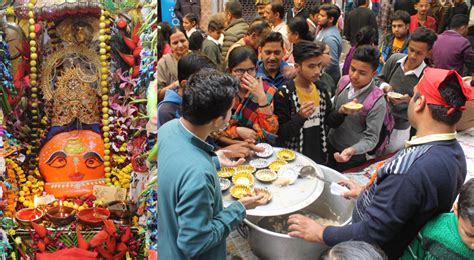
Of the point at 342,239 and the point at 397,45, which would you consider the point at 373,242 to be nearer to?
the point at 342,239

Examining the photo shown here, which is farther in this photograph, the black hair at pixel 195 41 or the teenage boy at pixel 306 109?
the black hair at pixel 195 41

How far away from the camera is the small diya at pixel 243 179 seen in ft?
6.98

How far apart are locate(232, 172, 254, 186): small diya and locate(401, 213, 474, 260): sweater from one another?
818 mm

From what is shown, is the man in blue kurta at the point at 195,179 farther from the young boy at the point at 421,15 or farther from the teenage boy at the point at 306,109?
the young boy at the point at 421,15

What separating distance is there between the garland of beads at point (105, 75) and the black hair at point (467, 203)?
5.37 ft

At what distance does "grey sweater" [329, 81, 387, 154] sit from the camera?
269cm

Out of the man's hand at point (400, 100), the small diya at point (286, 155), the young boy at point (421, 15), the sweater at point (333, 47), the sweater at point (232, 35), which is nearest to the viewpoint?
the small diya at point (286, 155)

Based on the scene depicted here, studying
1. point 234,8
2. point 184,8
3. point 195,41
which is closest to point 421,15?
point 234,8

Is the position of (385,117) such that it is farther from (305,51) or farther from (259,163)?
(259,163)

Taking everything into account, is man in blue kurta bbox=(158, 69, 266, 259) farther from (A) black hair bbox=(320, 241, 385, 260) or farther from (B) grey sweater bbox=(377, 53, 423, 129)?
(B) grey sweater bbox=(377, 53, 423, 129)

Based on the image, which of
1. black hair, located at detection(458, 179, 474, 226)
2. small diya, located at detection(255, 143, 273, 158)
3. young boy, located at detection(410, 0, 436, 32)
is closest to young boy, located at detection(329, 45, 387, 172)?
small diya, located at detection(255, 143, 273, 158)

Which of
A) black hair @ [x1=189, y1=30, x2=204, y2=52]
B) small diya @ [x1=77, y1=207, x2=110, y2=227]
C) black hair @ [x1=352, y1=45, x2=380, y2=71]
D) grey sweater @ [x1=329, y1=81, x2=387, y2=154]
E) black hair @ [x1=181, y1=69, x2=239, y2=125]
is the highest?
black hair @ [x1=181, y1=69, x2=239, y2=125]

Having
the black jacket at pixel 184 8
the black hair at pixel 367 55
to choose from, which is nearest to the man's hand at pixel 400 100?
the black hair at pixel 367 55

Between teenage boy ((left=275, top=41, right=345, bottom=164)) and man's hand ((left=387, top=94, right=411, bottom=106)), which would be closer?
teenage boy ((left=275, top=41, right=345, bottom=164))
